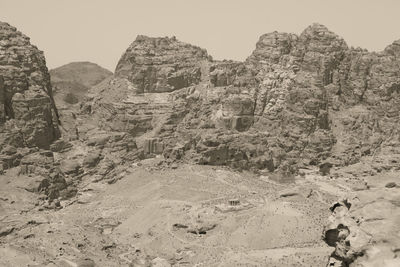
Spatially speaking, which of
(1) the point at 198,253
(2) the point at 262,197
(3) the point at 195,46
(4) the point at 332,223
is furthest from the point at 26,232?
(3) the point at 195,46

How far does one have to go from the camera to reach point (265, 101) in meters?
125

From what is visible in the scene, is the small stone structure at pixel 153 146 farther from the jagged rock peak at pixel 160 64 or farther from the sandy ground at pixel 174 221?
the jagged rock peak at pixel 160 64

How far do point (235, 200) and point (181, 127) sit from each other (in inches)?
1601

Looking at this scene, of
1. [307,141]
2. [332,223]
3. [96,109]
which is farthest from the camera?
[96,109]

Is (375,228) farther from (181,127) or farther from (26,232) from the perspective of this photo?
(181,127)

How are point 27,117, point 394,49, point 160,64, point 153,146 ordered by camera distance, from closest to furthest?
point 27,117, point 153,146, point 394,49, point 160,64

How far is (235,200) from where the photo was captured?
8512 centimetres

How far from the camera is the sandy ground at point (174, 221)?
225ft

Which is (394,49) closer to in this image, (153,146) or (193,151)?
(193,151)

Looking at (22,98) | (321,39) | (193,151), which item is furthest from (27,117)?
(321,39)

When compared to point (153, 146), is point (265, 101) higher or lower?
higher

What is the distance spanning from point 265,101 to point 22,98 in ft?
174

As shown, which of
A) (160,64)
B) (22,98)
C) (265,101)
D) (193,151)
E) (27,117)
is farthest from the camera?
(160,64)

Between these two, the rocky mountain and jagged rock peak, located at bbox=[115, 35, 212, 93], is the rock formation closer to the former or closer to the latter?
the rocky mountain
